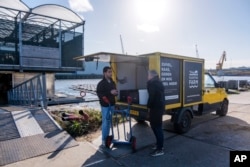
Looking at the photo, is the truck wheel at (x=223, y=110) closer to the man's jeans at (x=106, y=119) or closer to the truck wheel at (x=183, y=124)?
the truck wheel at (x=183, y=124)

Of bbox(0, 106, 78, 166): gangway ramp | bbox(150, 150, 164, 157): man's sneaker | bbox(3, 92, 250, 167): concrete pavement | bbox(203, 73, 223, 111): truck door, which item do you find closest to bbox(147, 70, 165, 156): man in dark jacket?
bbox(150, 150, 164, 157): man's sneaker

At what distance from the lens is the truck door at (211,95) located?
6.91 m

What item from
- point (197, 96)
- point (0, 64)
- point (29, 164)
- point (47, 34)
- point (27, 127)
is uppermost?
point (47, 34)

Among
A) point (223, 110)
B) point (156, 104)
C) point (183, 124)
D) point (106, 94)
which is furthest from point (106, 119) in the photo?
point (223, 110)

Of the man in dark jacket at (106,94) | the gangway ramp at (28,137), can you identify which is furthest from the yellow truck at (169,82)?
the gangway ramp at (28,137)

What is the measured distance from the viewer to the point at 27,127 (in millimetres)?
5145

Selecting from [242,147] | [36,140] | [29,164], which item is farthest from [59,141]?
[242,147]

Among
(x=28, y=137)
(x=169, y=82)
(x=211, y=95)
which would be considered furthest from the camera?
(x=211, y=95)

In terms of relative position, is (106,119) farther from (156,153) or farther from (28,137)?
(28,137)

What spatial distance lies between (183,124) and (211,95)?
7.02ft

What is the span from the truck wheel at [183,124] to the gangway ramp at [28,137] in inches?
107

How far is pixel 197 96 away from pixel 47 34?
559 inches

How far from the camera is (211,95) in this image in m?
7.15

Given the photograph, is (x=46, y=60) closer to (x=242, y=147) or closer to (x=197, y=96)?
(x=197, y=96)
